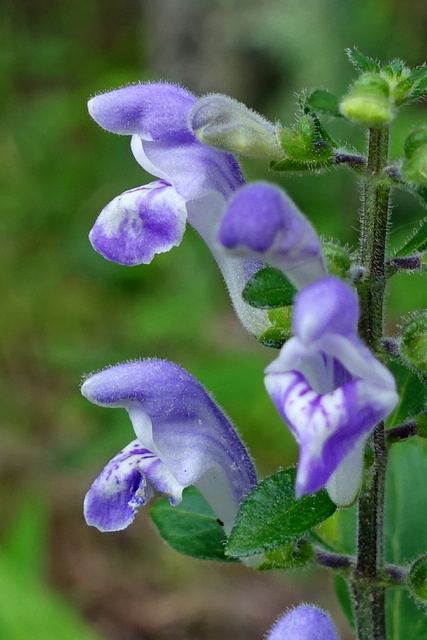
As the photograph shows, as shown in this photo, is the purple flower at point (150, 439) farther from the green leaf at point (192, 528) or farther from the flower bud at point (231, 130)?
the flower bud at point (231, 130)

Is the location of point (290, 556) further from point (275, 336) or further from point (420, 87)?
point (420, 87)

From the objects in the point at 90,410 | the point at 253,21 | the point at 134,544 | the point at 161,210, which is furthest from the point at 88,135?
the point at 161,210

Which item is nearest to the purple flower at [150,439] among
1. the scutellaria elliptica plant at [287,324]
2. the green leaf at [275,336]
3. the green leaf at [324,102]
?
the scutellaria elliptica plant at [287,324]

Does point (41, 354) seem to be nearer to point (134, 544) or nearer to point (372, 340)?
point (134, 544)

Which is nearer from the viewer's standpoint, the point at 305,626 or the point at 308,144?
the point at 308,144

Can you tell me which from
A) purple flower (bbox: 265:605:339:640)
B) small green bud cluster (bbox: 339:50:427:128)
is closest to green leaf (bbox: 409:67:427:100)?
small green bud cluster (bbox: 339:50:427:128)

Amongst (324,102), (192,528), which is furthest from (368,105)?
(192,528)

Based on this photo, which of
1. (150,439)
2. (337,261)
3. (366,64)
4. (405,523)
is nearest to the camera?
(337,261)
